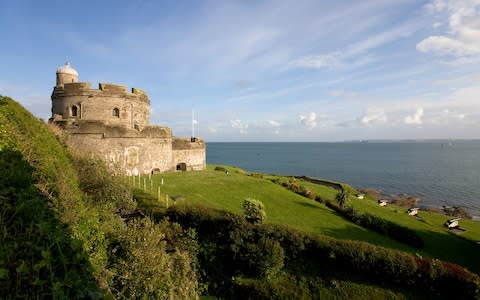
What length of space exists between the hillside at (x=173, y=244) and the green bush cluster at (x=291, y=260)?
0.19 ft

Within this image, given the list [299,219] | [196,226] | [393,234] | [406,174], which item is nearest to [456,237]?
[393,234]

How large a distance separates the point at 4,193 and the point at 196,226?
14061 mm

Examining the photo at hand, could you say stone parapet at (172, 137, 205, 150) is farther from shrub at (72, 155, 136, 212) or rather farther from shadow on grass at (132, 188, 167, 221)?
shrub at (72, 155, 136, 212)

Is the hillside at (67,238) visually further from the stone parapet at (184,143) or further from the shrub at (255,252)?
the stone parapet at (184,143)

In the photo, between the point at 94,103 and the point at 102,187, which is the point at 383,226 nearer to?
the point at 102,187

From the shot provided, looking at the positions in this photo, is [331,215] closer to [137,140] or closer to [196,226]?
[196,226]

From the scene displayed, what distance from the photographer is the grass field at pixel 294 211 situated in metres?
20.7

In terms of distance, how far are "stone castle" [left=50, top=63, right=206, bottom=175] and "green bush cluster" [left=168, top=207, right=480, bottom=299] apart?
1487 cm

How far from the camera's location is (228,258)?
57.5 feet

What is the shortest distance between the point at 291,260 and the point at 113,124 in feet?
75.5

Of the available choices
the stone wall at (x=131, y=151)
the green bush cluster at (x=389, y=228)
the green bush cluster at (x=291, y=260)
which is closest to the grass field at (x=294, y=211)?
the green bush cluster at (x=389, y=228)

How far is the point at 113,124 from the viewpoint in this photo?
30.3 m

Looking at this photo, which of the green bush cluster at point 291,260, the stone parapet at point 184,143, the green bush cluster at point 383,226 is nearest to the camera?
the green bush cluster at point 291,260

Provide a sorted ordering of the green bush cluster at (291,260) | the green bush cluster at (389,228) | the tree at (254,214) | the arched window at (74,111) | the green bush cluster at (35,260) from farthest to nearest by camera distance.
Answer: the arched window at (74,111), the green bush cluster at (389,228), the tree at (254,214), the green bush cluster at (291,260), the green bush cluster at (35,260)
